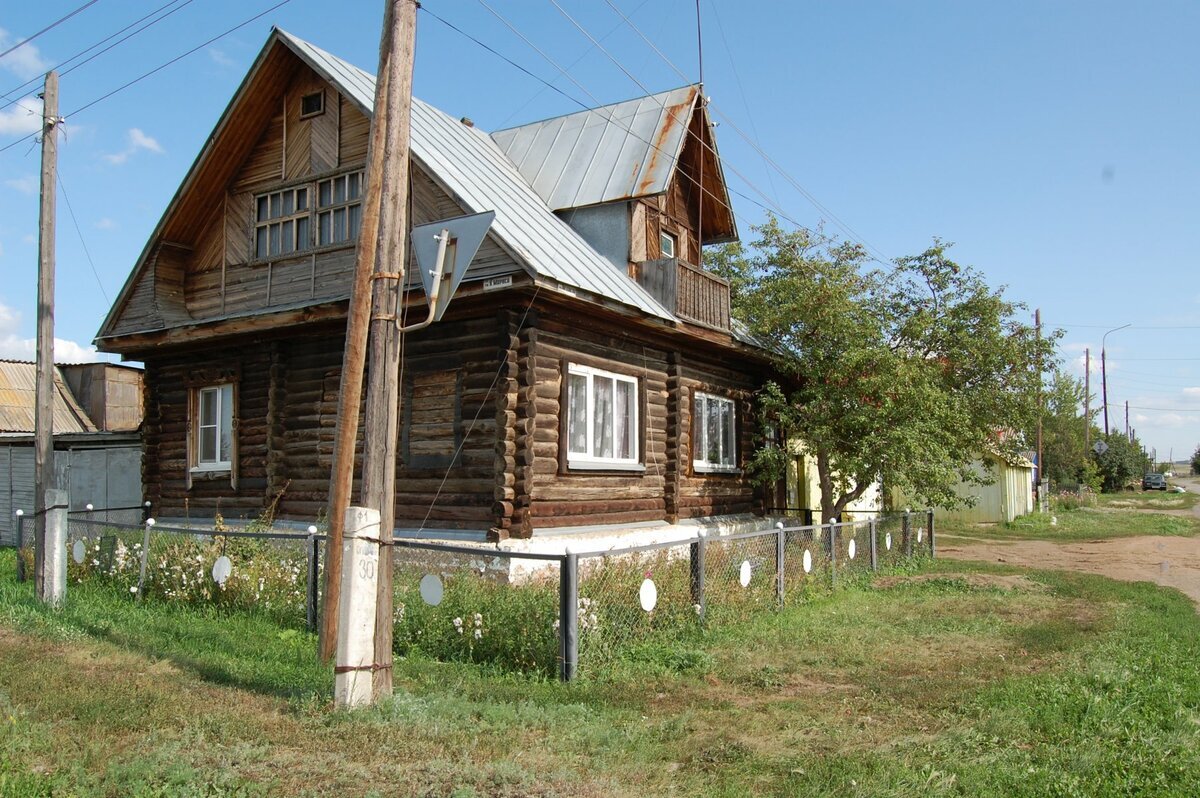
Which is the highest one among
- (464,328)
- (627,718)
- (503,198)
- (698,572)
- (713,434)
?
(503,198)

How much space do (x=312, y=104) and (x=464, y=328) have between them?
499 centimetres

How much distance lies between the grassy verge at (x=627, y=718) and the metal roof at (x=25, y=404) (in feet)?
54.1

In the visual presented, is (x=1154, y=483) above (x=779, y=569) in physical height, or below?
below

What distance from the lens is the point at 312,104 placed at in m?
14.8

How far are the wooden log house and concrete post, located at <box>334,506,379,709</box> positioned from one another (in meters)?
5.14

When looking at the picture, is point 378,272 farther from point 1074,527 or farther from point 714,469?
point 1074,527

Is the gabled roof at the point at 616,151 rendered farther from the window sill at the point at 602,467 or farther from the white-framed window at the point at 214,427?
the white-framed window at the point at 214,427

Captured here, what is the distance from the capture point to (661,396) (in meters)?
14.9

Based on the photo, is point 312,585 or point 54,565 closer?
point 312,585

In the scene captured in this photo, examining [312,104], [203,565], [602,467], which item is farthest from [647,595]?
[312,104]

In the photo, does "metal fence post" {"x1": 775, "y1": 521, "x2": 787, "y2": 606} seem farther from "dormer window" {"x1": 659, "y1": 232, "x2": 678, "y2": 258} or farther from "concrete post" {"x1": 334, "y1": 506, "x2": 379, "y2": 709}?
"dormer window" {"x1": 659, "y1": 232, "x2": 678, "y2": 258}

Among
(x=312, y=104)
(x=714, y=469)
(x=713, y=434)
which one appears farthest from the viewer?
(x=713, y=434)

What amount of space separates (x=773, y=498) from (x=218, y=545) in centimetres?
1167

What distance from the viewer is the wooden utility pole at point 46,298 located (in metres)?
12.3
